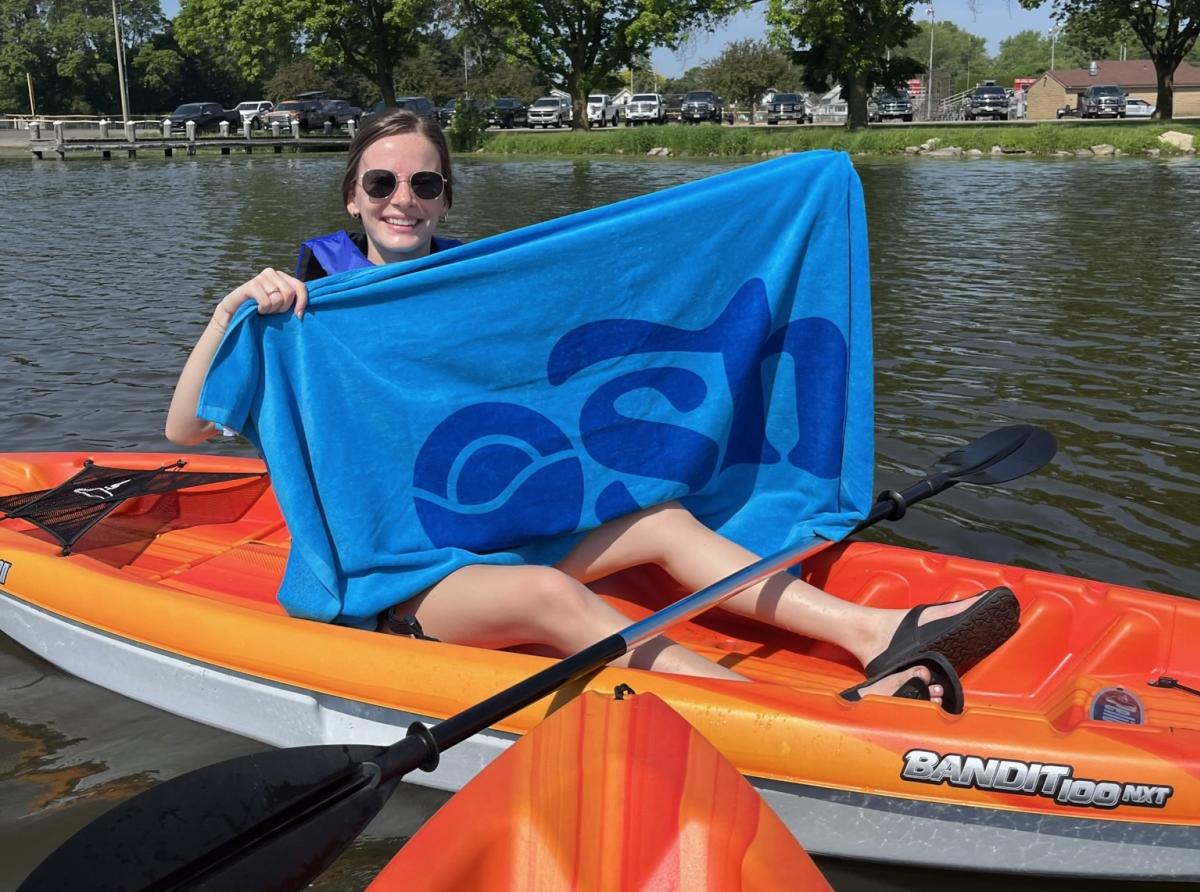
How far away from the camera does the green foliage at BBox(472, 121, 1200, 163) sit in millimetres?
26688

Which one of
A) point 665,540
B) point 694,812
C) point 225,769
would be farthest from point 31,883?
point 665,540

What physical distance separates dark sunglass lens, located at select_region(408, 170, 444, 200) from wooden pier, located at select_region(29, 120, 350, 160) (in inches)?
1307

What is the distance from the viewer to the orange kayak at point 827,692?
2.77m

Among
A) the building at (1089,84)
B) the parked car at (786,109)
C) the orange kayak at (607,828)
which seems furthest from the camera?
the building at (1089,84)

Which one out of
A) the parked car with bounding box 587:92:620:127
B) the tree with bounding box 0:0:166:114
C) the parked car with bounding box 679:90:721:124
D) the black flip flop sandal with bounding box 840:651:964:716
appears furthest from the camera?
the tree with bounding box 0:0:166:114

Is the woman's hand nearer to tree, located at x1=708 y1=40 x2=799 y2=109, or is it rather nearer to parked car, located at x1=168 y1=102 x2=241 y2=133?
parked car, located at x1=168 y1=102 x2=241 y2=133

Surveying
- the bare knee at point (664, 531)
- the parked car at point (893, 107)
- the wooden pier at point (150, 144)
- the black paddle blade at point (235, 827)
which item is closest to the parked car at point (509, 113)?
the wooden pier at point (150, 144)

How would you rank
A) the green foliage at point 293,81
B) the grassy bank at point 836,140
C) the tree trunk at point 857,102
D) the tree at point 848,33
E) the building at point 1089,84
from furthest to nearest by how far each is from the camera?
the building at point 1089,84 → the green foliage at point 293,81 → the tree trunk at point 857,102 → the tree at point 848,33 → the grassy bank at point 836,140

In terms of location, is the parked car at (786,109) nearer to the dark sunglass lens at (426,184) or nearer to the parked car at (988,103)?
the parked car at (988,103)

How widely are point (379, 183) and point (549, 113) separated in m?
38.9

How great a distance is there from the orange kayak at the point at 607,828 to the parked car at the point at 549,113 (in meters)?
39.9

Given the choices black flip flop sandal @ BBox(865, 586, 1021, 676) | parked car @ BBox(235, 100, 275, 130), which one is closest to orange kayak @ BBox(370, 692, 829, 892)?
black flip flop sandal @ BBox(865, 586, 1021, 676)

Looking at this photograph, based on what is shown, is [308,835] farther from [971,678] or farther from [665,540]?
[971,678]

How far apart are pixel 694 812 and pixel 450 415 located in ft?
5.33
